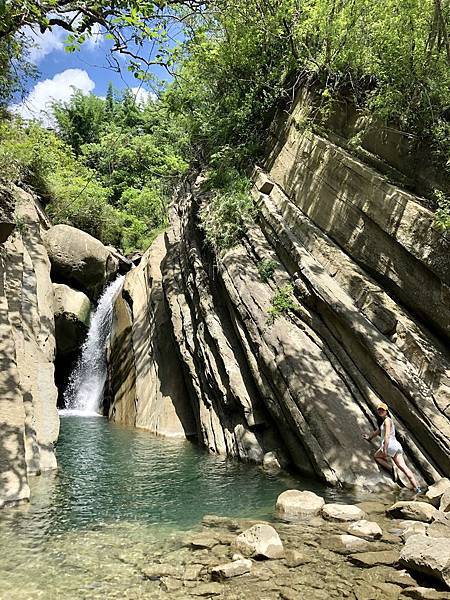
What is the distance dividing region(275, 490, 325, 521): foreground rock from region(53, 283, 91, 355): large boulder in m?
13.5

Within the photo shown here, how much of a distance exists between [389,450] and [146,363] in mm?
9860

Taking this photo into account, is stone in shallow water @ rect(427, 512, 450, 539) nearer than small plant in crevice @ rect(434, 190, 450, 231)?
Yes

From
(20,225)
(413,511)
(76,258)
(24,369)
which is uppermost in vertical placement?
(76,258)

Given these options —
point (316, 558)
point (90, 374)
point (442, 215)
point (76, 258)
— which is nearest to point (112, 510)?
point (316, 558)

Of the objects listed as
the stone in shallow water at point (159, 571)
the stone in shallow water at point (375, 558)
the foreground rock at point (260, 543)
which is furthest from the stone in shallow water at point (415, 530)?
the stone in shallow water at point (159, 571)

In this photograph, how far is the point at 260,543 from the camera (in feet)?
18.0

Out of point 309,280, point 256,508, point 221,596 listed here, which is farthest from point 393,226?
point 221,596

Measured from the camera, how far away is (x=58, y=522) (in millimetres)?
6727

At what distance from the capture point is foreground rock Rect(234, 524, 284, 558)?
539cm

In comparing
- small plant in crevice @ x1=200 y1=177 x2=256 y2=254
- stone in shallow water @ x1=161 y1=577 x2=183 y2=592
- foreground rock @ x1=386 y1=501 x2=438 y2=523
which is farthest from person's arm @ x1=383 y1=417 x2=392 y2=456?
small plant in crevice @ x1=200 y1=177 x2=256 y2=254

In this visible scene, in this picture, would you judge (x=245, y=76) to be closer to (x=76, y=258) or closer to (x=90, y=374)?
(x=76, y=258)

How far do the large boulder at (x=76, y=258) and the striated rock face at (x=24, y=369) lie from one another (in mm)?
3519

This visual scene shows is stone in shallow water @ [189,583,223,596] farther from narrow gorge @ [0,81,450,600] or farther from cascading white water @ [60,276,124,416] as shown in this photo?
cascading white water @ [60,276,124,416]

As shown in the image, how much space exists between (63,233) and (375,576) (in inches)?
720
